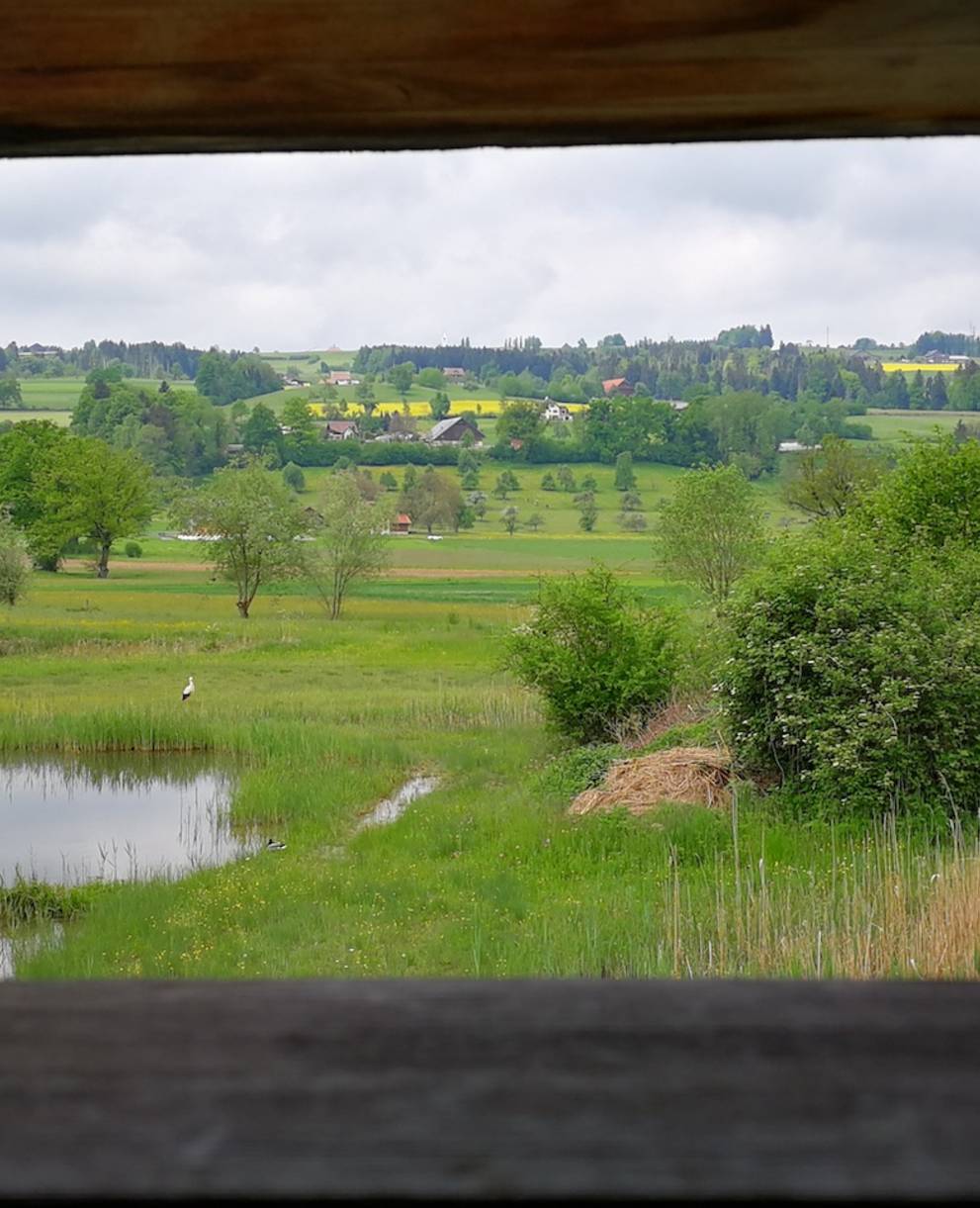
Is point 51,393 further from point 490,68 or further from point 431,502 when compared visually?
point 490,68

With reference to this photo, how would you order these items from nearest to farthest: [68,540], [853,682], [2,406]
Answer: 1. [853,682]
2. [68,540]
3. [2,406]

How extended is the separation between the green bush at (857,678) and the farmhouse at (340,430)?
94.3 meters

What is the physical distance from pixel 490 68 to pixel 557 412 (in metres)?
120

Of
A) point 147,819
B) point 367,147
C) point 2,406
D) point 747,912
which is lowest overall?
point 147,819

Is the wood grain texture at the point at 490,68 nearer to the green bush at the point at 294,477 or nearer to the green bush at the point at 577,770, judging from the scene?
the green bush at the point at 577,770

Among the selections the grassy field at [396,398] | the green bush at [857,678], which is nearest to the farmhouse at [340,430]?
the grassy field at [396,398]

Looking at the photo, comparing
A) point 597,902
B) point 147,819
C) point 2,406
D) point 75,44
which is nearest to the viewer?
point 75,44

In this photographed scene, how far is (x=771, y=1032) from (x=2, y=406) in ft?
381

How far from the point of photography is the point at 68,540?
6306 cm

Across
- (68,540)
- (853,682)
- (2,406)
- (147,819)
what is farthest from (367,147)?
(2,406)

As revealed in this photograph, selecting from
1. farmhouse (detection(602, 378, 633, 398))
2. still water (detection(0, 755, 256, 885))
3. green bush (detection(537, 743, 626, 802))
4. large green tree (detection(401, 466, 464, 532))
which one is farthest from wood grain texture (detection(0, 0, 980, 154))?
farmhouse (detection(602, 378, 633, 398))

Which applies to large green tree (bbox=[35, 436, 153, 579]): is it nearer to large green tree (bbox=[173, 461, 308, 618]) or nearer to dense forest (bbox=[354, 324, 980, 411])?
large green tree (bbox=[173, 461, 308, 618])

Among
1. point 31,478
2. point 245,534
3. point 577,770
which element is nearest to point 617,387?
point 31,478

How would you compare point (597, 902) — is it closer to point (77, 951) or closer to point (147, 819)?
point (77, 951)
